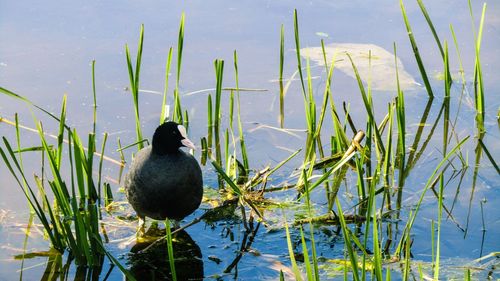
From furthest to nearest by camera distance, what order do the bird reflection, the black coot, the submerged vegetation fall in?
the black coot, the bird reflection, the submerged vegetation

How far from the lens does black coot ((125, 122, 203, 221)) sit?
464 cm

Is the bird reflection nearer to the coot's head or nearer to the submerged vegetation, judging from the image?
the submerged vegetation

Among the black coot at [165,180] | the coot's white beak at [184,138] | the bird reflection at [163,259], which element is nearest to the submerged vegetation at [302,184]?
the bird reflection at [163,259]

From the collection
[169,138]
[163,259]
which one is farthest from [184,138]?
[163,259]

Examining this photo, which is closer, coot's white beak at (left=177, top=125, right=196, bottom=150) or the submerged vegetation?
the submerged vegetation

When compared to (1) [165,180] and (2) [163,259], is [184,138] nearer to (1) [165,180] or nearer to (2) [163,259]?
(1) [165,180]

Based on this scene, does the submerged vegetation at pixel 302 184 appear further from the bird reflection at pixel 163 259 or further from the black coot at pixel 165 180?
the black coot at pixel 165 180

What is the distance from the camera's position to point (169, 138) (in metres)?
4.69

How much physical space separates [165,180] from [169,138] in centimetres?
23

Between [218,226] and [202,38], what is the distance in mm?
2677

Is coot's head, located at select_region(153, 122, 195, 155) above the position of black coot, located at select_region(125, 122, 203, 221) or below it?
above

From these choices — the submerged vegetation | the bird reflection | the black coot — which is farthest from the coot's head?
the bird reflection

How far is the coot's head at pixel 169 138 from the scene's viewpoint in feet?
15.4

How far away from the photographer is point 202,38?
7.02 metres
